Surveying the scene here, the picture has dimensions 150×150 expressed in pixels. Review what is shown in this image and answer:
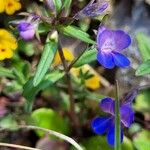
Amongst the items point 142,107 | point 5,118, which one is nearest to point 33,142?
point 5,118

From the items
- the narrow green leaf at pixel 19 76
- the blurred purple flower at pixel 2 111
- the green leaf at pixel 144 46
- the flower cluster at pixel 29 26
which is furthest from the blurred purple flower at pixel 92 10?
the blurred purple flower at pixel 2 111

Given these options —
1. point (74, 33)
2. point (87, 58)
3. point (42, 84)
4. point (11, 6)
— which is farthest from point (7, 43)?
point (74, 33)

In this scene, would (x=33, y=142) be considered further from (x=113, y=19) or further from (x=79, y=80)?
(x=113, y=19)

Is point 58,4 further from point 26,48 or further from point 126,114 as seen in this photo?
point 26,48

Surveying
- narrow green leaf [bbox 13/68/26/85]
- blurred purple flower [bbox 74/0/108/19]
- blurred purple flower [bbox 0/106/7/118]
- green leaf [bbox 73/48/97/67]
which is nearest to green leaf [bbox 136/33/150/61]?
green leaf [bbox 73/48/97/67]

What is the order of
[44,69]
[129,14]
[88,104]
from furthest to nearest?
[129,14]
[88,104]
[44,69]

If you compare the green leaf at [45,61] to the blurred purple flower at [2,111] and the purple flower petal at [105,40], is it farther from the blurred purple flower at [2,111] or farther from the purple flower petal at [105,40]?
the blurred purple flower at [2,111]

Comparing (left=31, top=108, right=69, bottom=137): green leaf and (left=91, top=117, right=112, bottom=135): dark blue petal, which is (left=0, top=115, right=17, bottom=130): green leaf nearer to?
(left=31, top=108, right=69, bottom=137): green leaf

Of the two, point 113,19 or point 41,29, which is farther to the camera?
point 113,19
